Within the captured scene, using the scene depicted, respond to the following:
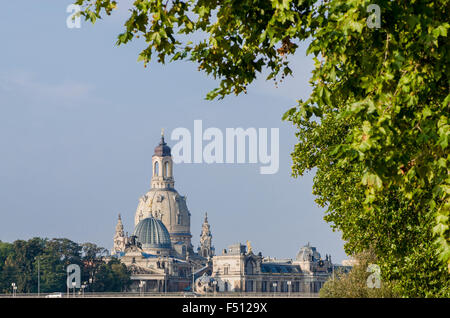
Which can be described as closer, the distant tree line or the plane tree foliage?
the plane tree foliage

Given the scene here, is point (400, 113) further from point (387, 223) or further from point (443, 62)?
point (387, 223)

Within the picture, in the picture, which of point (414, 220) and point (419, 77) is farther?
point (414, 220)

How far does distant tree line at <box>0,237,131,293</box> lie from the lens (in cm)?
16162

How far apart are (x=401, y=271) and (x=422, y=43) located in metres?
16.5

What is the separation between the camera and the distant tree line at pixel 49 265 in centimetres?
16162

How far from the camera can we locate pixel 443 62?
12.2m

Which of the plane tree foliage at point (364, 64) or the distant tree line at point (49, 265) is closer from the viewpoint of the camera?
the plane tree foliage at point (364, 64)

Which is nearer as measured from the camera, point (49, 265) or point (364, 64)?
point (364, 64)

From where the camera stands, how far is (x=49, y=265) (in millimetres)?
163250

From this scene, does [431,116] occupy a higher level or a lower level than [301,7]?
lower

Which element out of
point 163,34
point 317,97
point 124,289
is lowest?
point 124,289
